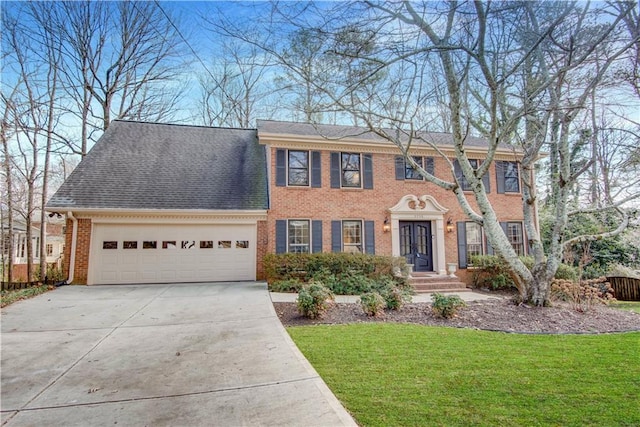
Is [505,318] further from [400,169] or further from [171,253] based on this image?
[171,253]

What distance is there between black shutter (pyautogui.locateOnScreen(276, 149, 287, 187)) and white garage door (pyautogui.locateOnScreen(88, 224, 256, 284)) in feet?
6.06

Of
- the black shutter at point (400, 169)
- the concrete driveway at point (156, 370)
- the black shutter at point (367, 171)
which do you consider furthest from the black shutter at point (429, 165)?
the concrete driveway at point (156, 370)

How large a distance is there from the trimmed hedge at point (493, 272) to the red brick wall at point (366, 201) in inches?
34.4

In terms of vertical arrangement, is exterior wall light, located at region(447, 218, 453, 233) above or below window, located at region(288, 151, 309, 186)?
below

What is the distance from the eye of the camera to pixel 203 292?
858 centimetres

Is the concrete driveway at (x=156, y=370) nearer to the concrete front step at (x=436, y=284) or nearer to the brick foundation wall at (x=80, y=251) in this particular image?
the brick foundation wall at (x=80, y=251)

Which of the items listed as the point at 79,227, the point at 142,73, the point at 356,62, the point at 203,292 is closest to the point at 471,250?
the point at 356,62

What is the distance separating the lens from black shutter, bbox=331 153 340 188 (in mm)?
11523

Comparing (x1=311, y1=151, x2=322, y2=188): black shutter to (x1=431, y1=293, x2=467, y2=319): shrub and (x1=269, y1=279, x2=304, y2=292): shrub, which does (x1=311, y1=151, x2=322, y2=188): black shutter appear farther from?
(x1=431, y1=293, x2=467, y2=319): shrub

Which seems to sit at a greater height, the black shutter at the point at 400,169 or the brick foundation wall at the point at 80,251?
the black shutter at the point at 400,169

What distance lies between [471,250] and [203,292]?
959 centimetres

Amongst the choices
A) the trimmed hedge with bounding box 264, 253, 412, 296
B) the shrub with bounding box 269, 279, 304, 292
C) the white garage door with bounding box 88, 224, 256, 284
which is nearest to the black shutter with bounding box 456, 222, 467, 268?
the trimmed hedge with bounding box 264, 253, 412, 296

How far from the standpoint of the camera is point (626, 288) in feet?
34.3

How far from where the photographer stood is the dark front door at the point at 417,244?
11.9m
